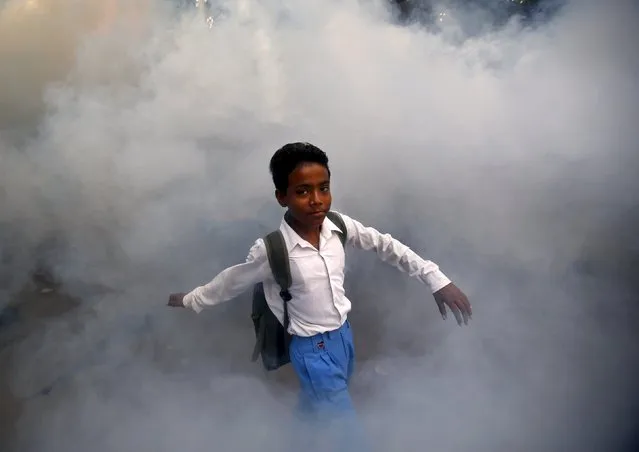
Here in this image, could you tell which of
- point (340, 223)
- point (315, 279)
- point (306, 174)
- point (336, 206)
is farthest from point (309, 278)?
point (336, 206)

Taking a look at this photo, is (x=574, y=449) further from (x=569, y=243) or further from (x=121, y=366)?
(x=121, y=366)

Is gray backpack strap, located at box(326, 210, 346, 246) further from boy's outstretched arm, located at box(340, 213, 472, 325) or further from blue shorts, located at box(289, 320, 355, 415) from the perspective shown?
blue shorts, located at box(289, 320, 355, 415)

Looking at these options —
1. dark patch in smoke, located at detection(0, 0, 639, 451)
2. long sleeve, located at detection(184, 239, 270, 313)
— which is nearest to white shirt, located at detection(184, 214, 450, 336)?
long sleeve, located at detection(184, 239, 270, 313)

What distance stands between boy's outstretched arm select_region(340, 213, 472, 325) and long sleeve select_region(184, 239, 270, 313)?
300 millimetres

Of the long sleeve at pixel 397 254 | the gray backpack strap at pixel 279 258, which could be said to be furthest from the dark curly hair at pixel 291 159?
the long sleeve at pixel 397 254

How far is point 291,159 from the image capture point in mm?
1485

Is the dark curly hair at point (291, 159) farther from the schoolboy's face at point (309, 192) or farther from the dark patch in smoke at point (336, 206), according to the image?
the dark patch in smoke at point (336, 206)

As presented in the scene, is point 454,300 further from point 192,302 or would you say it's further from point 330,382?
point 192,302

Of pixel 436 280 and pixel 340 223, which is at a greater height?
pixel 340 223

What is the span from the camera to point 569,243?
6.77 feet

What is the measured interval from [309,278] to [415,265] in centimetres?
36

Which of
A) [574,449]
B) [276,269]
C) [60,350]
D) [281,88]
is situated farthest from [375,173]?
[60,350]

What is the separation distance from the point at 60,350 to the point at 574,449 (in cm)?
194

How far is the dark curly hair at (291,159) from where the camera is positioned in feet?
4.87
